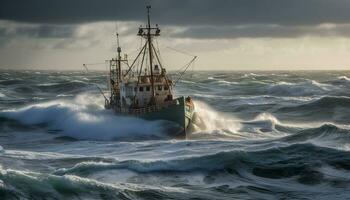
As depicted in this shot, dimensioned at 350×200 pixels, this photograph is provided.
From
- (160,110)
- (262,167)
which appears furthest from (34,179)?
(160,110)

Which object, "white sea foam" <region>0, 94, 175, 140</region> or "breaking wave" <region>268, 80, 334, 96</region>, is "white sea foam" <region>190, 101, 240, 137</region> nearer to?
"white sea foam" <region>0, 94, 175, 140</region>

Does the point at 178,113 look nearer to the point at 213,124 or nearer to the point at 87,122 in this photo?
the point at 213,124

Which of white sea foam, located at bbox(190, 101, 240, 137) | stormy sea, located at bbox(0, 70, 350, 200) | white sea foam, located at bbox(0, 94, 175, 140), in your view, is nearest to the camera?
stormy sea, located at bbox(0, 70, 350, 200)

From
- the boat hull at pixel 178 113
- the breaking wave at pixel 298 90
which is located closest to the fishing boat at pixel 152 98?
the boat hull at pixel 178 113

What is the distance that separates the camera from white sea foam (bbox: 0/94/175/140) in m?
38.8

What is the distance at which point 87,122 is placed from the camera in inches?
1726

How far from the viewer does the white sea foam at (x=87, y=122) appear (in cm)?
3884

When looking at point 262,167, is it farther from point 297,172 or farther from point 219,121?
point 219,121

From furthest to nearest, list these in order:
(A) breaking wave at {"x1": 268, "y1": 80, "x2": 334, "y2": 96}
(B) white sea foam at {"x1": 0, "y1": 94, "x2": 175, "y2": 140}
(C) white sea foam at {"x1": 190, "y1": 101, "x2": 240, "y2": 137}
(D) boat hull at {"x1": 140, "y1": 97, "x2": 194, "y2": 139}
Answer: (A) breaking wave at {"x1": 268, "y1": 80, "x2": 334, "y2": 96} → (C) white sea foam at {"x1": 190, "y1": 101, "x2": 240, "y2": 137} → (B) white sea foam at {"x1": 0, "y1": 94, "x2": 175, "y2": 140} → (D) boat hull at {"x1": 140, "y1": 97, "x2": 194, "y2": 139}

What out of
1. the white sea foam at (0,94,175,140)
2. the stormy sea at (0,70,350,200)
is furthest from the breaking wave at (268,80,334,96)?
the white sea foam at (0,94,175,140)

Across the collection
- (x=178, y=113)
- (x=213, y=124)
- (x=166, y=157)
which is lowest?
(x=213, y=124)

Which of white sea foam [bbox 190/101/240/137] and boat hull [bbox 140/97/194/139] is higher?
boat hull [bbox 140/97/194/139]

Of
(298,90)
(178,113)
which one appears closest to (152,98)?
(178,113)

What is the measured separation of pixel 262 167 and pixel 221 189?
13.6 feet
